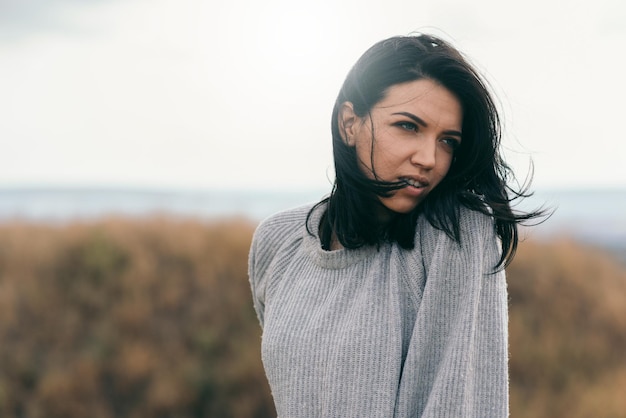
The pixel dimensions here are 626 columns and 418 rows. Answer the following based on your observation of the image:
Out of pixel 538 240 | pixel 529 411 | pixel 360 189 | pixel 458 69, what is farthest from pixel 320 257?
pixel 538 240

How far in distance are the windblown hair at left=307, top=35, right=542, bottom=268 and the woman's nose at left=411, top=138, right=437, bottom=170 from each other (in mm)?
75

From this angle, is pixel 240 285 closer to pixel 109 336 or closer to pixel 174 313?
pixel 174 313

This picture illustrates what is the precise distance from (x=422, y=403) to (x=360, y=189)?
1.74 ft

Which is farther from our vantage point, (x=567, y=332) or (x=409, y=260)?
(x=567, y=332)

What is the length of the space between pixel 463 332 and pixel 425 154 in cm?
41

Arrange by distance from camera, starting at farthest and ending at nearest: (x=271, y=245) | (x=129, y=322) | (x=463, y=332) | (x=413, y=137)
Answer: (x=129, y=322) < (x=271, y=245) < (x=413, y=137) < (x=463, y=332)

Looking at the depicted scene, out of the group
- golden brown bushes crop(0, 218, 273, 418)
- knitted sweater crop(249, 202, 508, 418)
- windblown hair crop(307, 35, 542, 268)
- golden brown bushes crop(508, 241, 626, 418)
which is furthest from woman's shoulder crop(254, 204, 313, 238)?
golden brown bushes crop(508, 241, 626, 418)

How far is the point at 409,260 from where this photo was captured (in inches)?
72.6

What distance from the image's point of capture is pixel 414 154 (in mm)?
1778

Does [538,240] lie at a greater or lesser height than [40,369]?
greater

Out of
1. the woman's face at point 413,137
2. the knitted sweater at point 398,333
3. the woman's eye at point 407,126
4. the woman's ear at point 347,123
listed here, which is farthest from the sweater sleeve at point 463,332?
the woman's ear at point 347,123

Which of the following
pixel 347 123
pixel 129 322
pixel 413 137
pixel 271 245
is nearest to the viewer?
pixel 413 137

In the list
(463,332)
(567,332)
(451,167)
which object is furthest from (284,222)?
(567,332)

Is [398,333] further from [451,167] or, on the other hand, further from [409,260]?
[451,167]
